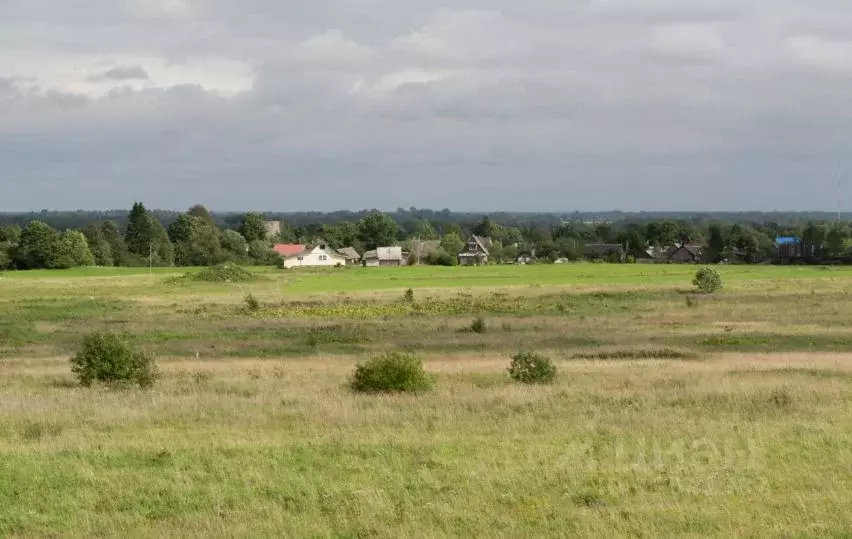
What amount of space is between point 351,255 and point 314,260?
89.5ft

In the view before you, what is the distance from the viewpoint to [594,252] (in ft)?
605

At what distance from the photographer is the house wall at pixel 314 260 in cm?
14939

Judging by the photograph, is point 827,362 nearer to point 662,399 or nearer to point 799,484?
point 662,399

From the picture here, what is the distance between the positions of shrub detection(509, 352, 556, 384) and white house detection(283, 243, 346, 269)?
120810 mm

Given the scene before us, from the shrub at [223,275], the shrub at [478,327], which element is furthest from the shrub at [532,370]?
the shrub at [223,275]

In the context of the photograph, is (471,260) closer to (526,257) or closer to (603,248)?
(526,257)

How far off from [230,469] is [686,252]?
538 feet

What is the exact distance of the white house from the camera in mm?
149875

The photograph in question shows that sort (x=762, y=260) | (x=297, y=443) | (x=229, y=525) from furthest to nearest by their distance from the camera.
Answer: (x=762, y=260) → (x=297, y=443) → (x=229, y=525)

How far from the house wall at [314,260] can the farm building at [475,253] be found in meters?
26.5

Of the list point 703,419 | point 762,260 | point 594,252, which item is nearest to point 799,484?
point 703,419

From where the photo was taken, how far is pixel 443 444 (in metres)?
15.8

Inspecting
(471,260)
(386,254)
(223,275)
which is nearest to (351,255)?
(386,254)

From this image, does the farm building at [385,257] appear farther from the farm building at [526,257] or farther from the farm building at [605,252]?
the farm building at [605,252]
